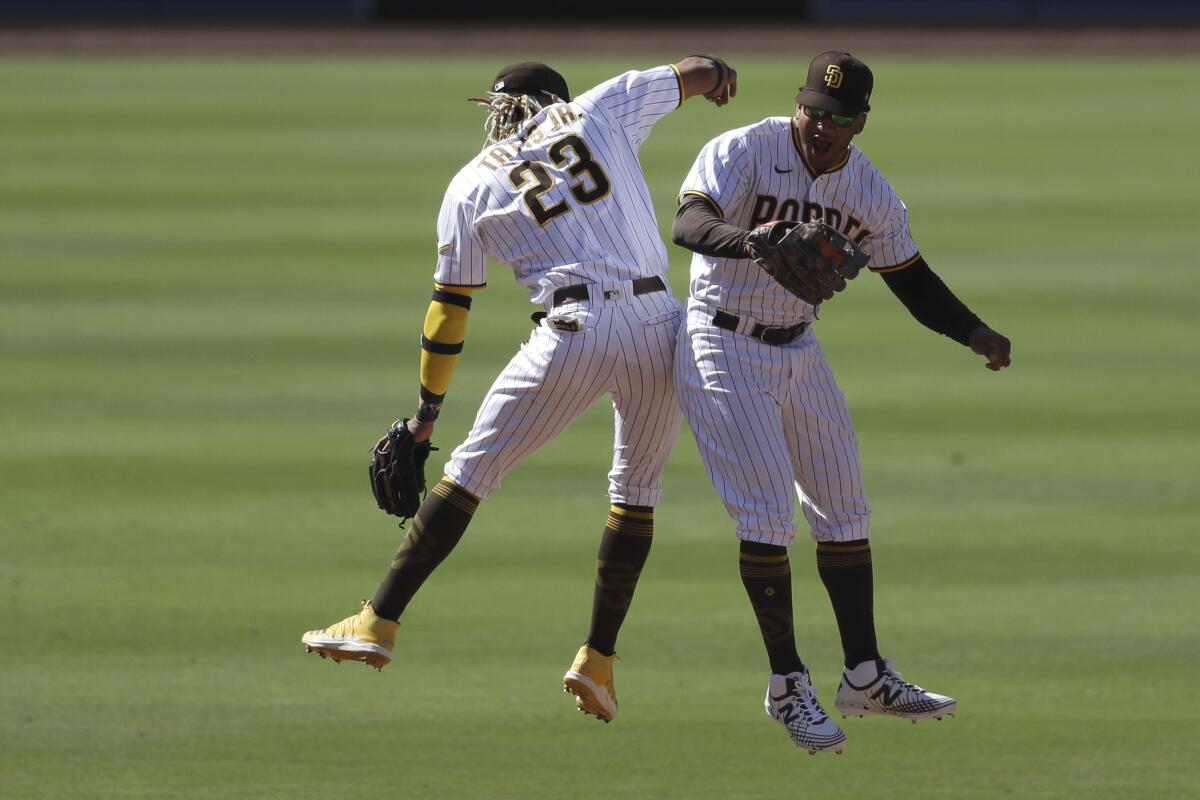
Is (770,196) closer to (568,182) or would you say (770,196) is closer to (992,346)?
(568,182)

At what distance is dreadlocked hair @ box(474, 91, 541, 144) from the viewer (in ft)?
19.0

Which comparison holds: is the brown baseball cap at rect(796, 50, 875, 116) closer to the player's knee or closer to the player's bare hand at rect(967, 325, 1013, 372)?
the player's bare hand at rect(967, 325, 1013, 372)

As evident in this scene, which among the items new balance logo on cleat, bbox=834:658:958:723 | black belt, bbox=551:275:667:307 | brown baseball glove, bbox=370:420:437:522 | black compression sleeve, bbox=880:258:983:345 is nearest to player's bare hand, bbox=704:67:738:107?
black belt, bbox=551:275:667:307

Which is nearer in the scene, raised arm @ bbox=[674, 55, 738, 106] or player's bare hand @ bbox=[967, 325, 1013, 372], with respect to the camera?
player's bare hand @ bbox=[967, 325, 1013, 372]

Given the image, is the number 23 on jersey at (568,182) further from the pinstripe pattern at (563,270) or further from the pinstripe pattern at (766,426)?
the pinstripe pattern at (766,426)

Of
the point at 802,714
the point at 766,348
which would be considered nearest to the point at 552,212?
the point at 766,348

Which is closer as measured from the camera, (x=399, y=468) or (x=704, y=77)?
(x=399, y=468)

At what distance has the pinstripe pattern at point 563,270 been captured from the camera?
554cm

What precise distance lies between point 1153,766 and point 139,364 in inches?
277

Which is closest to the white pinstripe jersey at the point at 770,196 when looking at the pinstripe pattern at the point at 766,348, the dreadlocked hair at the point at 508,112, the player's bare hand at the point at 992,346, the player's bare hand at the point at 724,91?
the pinstripe pattern at the point at 766,348

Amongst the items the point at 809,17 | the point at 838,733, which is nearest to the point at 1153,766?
the point at 838,733

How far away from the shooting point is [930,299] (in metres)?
5.68

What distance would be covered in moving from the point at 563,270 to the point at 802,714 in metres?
1.49

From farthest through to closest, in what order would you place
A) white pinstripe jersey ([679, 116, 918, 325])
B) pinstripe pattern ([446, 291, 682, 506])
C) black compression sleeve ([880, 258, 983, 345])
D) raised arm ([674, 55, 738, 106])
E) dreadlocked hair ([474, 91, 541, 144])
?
1. raised arm ([674, 55, 738, 106])
2. dreadlocked hair ([474, 91, 541, 144])
3. black compression sleeve ([880, 258, 983, 345])
4. pinstripe pattern ([446, 291, 682, 506])
5. white pinstripe jersey ([679, 116, 918, 325])
